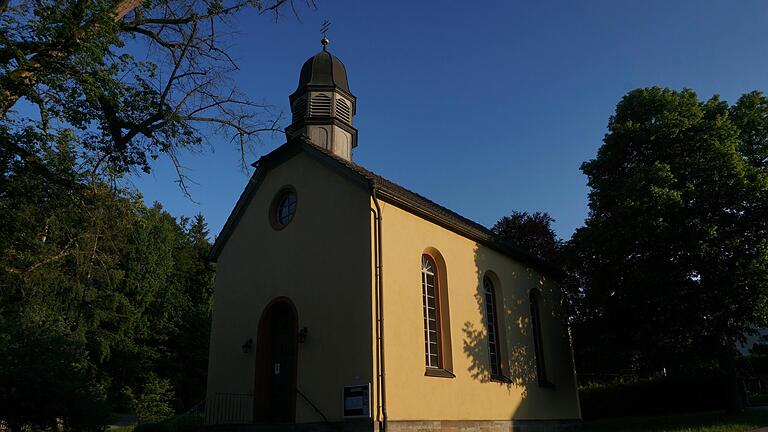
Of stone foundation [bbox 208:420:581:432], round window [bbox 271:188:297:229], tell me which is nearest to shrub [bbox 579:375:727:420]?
stone foundation [bbox 208:420:581:432]

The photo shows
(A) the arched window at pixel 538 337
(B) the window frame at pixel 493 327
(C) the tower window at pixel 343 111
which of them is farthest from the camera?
(C) the tower window at pixel 343 111

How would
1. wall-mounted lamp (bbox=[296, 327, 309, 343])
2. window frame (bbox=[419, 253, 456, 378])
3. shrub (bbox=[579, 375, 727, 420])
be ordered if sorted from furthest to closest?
1. shrub (bbox=[579, 375, 727, 420])
2. window frame (bbox=[419, 253, 456, 378])
3. wall-mounted lamp (bbox=[296, 327, 309, 343])

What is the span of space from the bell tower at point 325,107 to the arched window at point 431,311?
5.44m

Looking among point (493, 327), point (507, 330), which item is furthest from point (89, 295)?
point (507, 330)

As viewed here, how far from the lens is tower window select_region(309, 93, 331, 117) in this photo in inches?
694

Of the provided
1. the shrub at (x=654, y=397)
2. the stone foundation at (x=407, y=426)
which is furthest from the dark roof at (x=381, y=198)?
the shrub at (x=654, y=397)

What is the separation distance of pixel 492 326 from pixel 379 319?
227 inches

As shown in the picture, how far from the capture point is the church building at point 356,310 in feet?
38.4

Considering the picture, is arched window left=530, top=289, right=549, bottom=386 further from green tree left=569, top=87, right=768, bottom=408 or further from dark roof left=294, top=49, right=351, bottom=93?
dark roof left=294, top=49, right=351, bottom=93

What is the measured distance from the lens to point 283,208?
15305mm

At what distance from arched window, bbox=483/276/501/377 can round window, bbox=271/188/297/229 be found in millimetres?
6220

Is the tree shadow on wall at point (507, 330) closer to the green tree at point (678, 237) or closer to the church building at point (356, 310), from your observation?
the church building at point (356, 310)

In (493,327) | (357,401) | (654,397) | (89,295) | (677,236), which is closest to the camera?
(357,401)

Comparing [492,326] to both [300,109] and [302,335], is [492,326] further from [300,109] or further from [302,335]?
[300,109]
